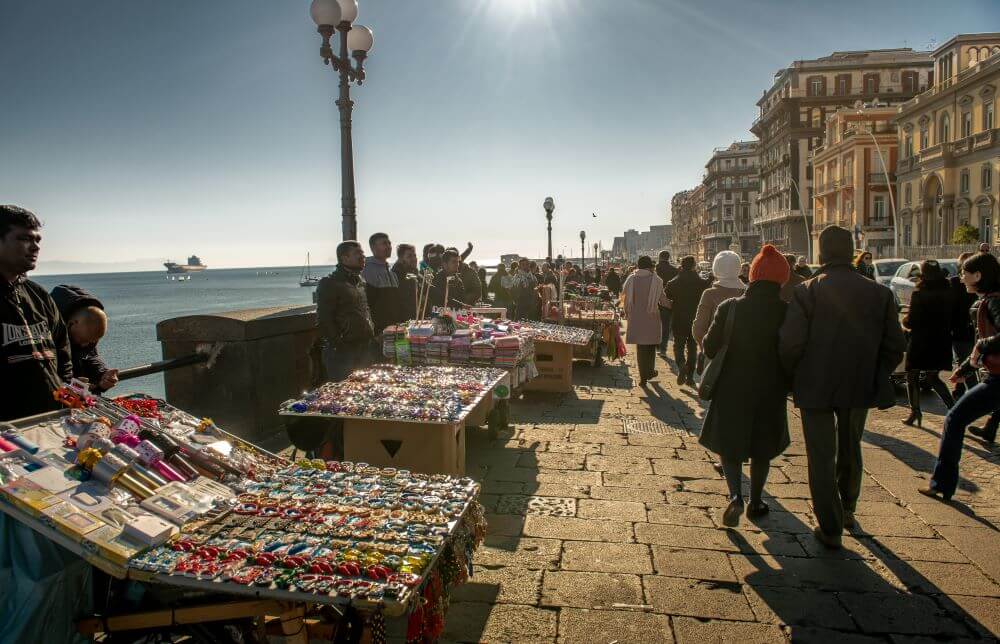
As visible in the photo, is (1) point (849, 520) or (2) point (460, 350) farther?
(2) point (460, 350)

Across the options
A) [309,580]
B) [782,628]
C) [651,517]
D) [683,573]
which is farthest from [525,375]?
[309,580]

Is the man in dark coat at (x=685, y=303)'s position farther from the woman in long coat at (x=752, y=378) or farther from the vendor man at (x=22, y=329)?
Result: the vendor man at (x=22, y=329)

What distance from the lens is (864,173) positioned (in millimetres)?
49312

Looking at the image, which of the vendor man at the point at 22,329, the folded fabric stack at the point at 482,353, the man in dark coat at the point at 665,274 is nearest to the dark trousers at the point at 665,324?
the man in dark coat at the point at 665,274

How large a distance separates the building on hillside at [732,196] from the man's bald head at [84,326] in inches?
3774

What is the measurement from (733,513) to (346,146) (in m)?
6.12

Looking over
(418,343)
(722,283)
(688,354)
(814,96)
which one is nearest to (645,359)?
(688,354)

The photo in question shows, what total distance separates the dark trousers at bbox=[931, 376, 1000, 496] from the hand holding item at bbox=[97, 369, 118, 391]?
17.3ft

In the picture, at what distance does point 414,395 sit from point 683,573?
7.44 ft

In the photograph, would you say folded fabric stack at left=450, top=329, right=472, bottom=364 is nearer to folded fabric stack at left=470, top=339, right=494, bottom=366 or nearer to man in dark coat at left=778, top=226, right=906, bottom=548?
folded fabric stack at left=470, top=339, right=494, bottom=366

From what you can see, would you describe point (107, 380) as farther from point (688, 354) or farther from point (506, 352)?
point (688, 354)

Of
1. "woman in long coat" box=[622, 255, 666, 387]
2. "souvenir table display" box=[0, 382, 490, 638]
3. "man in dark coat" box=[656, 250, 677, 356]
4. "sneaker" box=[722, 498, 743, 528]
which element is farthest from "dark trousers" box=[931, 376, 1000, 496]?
"man in dark coat" box=[656, 250, 677, 356]

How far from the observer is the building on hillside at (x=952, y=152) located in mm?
34531

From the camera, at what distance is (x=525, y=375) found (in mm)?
7473
